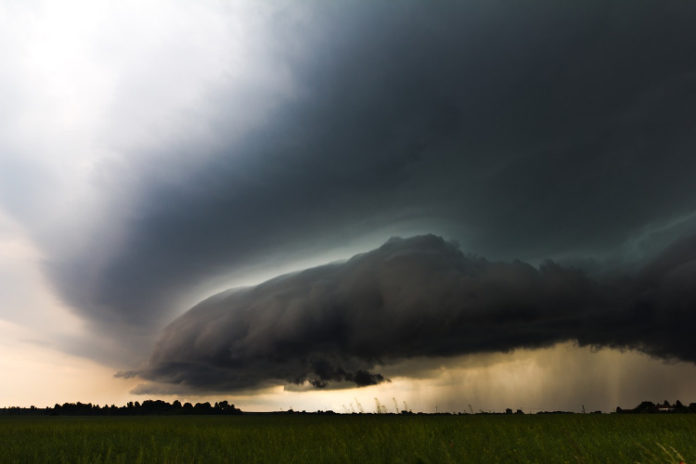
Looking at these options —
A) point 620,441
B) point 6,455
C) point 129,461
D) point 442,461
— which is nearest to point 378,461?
point 442,461

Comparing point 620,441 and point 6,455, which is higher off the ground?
point 6,455

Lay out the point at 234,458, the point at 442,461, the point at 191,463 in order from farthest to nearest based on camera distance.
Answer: the point at 234,458 < the point at 191,463 < the point at 442,461

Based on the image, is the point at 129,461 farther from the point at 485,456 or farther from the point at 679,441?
the point at 679,441

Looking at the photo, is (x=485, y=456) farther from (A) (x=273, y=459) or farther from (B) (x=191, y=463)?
(B) (x=191, y=463)

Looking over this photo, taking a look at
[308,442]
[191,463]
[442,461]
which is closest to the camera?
[442,461]

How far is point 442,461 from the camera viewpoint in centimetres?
1567

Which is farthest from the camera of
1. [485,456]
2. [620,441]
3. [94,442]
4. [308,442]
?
[94,442]

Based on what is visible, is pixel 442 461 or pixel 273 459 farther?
pixel 273 459

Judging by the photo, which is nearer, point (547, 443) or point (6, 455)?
point (547, 443)

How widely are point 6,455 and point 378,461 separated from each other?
23217mm

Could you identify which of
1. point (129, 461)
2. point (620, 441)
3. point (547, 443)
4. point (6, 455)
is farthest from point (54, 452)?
point (620, 441)

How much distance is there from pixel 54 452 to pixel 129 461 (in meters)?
8.97

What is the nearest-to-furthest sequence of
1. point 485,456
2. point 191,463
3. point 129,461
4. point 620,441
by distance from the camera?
point 485,456
point 191,463
point 129,461
point 620,441

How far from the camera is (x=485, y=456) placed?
696 inches
